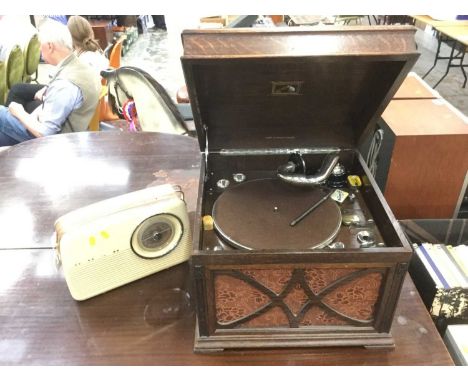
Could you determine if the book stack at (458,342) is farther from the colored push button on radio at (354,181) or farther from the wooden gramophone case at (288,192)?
the colored push button on radio at (354,181)

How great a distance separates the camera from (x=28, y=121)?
2.52 metres

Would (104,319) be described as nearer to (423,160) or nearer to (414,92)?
(423,160)

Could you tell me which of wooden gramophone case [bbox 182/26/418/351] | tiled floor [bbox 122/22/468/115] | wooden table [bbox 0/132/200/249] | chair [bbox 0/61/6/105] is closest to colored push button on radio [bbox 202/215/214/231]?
wooden gramophone case [bbox 182/26/418/351]

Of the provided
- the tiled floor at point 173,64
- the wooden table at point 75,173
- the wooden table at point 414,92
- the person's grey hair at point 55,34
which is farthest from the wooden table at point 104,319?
the tiled floor at point 173,64

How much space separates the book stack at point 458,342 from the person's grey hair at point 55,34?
266 centimetres

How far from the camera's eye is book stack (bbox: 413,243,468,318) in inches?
49.0

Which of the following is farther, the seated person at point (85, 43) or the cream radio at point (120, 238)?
the seated person at point (85, 43)

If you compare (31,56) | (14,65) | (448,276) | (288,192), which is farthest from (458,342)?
(31,56)

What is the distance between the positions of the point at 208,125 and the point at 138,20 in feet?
25.8

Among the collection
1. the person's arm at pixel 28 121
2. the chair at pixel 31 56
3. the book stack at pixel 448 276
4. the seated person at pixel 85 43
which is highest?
the seated person at pixel 85 43

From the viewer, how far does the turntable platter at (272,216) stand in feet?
3.29

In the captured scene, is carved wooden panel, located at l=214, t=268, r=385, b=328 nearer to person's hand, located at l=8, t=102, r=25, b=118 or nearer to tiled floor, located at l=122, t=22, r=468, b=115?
person's hand, located at l=8, t=102, r=25, b=118

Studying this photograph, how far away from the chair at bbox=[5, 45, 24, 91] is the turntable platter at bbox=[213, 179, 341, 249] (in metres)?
3.61
